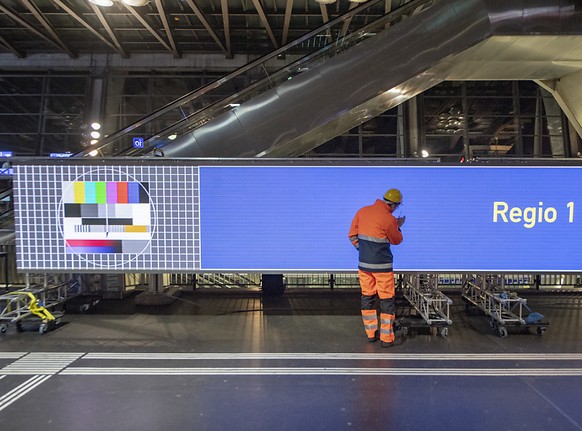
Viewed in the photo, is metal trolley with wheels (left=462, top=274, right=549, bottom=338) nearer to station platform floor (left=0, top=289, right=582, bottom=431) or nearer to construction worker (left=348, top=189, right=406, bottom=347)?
station platform floor (left=0, top=289, right=582, bottom=431)

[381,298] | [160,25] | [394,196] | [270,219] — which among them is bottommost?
[381,298]

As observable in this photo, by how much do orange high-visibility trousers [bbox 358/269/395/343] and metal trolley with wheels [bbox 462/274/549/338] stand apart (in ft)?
5.94

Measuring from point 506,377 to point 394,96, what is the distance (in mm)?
5431

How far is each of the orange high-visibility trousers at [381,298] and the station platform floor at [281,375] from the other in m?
0.28

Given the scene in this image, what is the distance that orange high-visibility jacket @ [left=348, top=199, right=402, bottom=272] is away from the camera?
15.0 feet

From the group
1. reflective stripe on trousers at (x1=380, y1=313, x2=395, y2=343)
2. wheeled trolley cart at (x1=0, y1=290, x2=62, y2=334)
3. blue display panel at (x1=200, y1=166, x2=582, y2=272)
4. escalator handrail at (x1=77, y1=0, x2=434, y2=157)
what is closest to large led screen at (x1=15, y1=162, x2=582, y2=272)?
blue display panel at (x1=200, y1=166, x2=582, y2=272)

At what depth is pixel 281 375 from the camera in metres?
3.97

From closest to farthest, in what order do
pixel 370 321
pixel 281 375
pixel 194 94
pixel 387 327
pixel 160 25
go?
pixel 281 375 → pixel 387 327 → pixel 370 321 → pixel 194 94 → pixel 160 25

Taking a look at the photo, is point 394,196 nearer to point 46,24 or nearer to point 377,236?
point 377,236

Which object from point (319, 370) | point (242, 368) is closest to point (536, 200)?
point (319, 370)

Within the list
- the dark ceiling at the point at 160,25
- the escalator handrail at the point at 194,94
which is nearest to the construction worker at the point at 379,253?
the escalator handrail at the point at 194,94

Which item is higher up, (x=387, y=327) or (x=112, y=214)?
(x=112, y=214)

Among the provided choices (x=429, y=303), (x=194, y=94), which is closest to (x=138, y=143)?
(x=194, y=94)

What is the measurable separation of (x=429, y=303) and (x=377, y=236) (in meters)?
1.55
